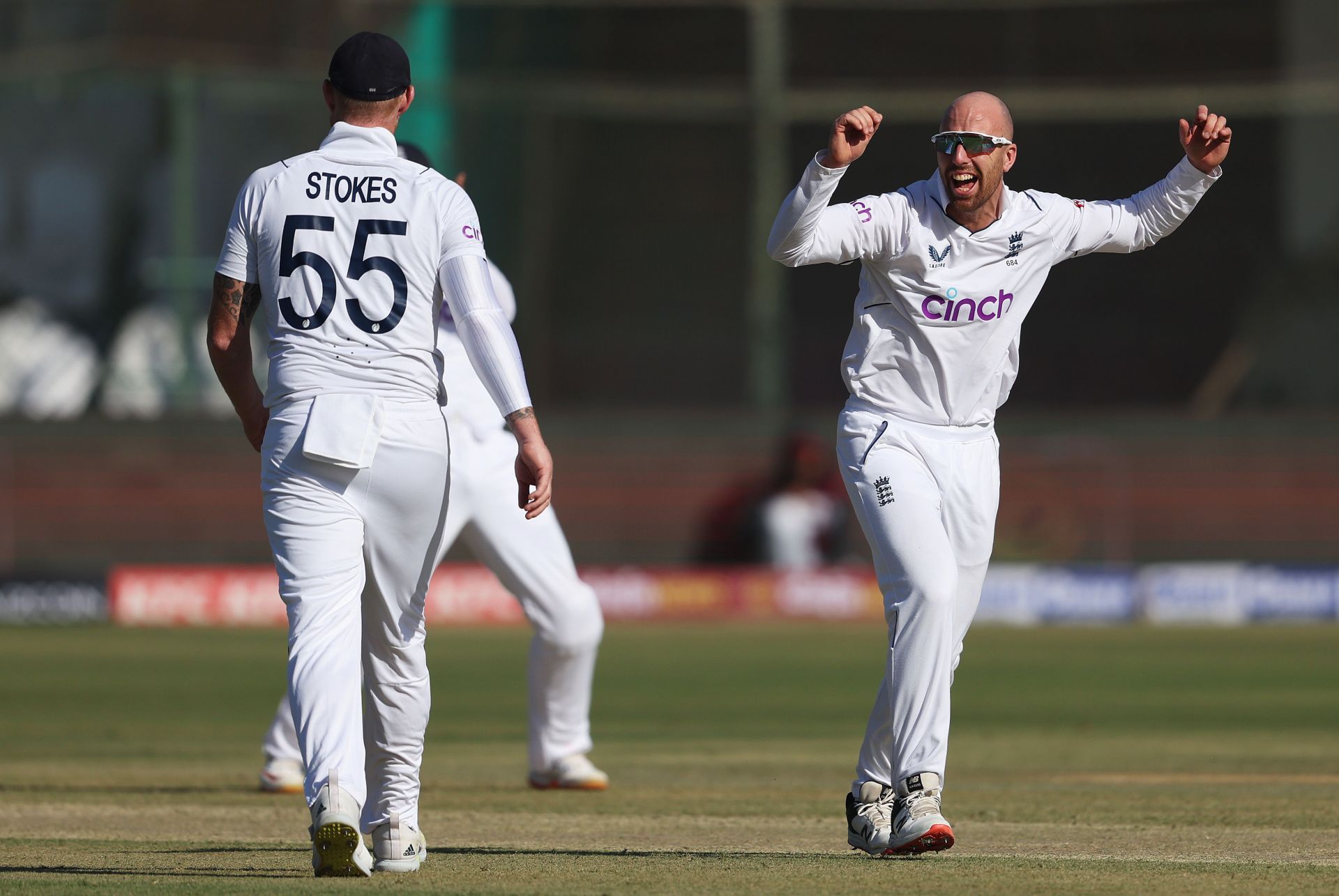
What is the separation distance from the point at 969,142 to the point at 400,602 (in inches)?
85.4

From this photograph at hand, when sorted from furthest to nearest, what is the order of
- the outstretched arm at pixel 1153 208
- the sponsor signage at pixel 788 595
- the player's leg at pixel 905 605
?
the sponsor signage at pixel 788 595
the outstretched arm at pixel 1153 208
the player's leg at pixel 905 605

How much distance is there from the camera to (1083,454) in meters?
25.2

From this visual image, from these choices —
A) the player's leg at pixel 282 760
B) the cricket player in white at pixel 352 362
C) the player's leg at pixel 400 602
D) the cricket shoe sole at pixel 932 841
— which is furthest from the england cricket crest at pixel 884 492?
the player's leg at pixel 282 760

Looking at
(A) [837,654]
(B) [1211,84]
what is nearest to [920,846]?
(A) [837,654]

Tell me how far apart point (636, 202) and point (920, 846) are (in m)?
22.5

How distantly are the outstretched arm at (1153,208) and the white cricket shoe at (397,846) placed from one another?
2671 mm

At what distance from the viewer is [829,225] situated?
6023mm

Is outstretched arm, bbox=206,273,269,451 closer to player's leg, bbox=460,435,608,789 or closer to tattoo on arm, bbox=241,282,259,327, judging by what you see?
tattoo on arm, bbox=241,282,259,327

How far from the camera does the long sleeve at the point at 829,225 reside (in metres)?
5.90

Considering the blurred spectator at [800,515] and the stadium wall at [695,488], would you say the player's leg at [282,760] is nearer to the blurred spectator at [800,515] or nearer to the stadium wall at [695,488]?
the blurred spectator at [800,515]

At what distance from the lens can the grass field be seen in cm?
572

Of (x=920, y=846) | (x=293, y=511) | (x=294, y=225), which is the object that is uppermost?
(x=294, y=225)

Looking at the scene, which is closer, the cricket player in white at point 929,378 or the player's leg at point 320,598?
the player's leg at point 320,598

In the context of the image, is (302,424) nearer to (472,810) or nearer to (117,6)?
(472,810)
